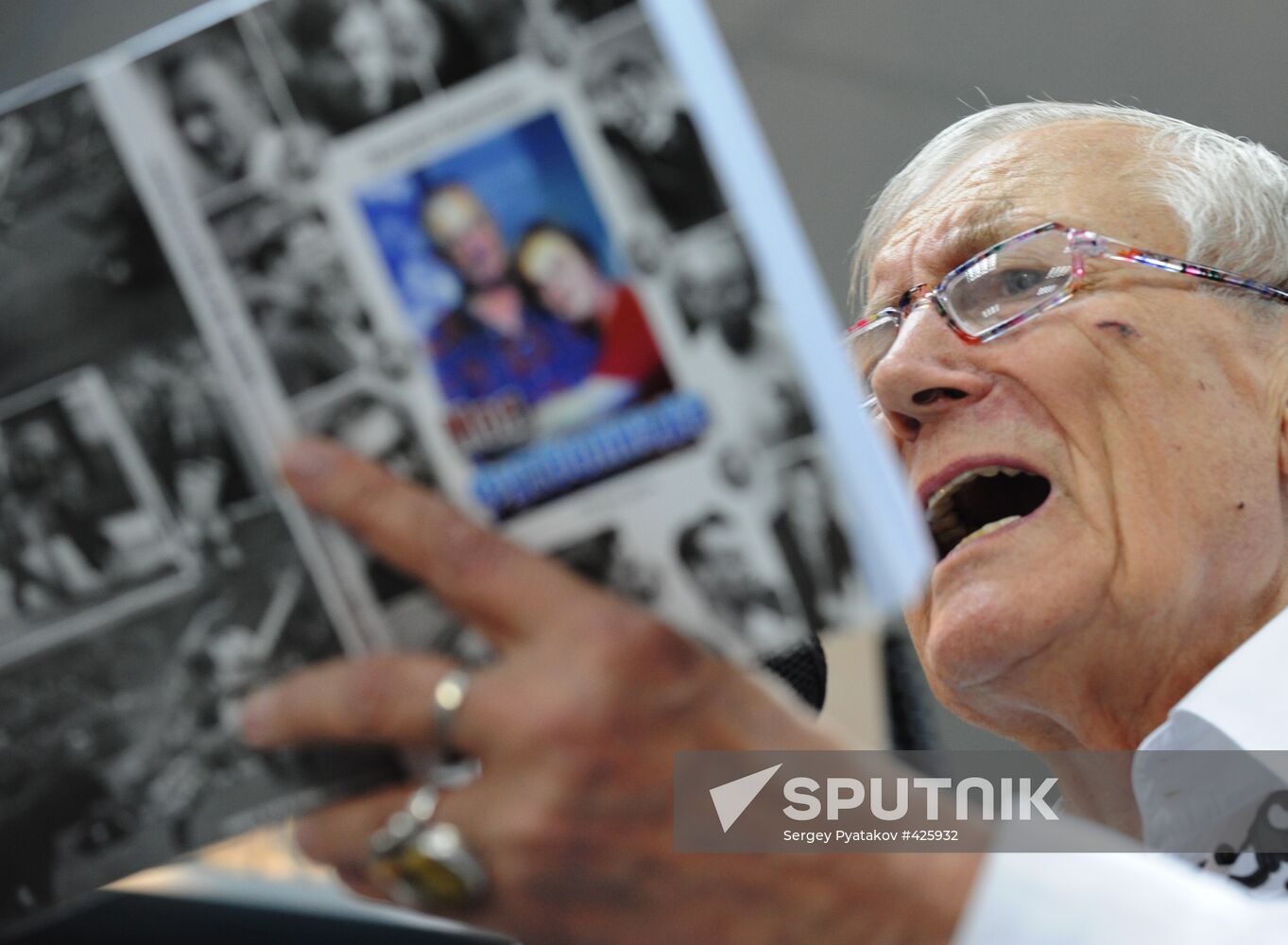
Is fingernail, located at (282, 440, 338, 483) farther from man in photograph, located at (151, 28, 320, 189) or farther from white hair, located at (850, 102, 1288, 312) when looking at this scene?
white hair, located at (850, 102, 1288, 312)

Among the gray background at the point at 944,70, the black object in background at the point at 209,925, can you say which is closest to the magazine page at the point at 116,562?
the black object in background at the point at 209,925

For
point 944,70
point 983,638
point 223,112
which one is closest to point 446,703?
point 223,112

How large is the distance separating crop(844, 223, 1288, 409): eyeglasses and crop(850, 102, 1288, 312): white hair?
0.11 feet

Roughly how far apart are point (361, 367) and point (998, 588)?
0.68m

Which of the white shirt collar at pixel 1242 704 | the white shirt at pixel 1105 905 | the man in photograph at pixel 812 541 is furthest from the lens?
the white shirt collar at pixel 1242 704

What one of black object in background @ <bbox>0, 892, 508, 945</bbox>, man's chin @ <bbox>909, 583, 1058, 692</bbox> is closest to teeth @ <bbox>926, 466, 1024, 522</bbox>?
man's chin @ <bbox>909, 583, 1058, 692</bbox>

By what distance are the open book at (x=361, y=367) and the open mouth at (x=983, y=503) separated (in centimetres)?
70

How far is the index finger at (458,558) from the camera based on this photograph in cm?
48

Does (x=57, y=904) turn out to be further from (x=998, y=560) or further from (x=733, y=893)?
(x=998, y=560)

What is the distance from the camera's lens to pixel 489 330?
0.49 metres

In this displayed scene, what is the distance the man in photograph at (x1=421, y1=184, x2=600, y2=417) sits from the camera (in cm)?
48

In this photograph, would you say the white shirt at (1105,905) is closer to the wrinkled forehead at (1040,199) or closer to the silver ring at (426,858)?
the silver ring at (426,858)

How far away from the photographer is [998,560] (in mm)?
1030

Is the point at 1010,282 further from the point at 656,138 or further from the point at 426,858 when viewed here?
the point at 426,858
